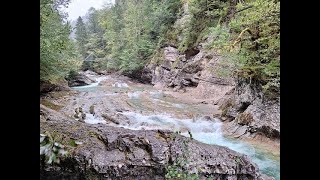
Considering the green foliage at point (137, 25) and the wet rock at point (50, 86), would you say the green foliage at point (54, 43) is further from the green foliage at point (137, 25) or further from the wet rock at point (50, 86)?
the green foliage at point (137, 25)

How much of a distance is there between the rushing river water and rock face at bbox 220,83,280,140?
264 millimetres

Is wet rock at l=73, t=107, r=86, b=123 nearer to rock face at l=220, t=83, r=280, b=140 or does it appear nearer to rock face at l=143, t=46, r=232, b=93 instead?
rock face at l=220, t=83, r=280, b=140

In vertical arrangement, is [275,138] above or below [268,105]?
below

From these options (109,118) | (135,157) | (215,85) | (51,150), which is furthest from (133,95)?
(51,150)

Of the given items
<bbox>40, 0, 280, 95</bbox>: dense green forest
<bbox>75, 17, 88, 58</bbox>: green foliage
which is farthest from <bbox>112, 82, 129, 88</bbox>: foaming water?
<bbox>75, 17, 88, 58</bbox>: green foliage

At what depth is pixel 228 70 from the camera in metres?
5.79

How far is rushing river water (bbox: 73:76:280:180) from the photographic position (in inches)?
165

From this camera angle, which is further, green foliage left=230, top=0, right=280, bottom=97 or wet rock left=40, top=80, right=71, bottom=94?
wet rock left=40, top=80, right=71, bottom=94

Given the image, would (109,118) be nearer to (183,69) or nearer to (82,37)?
(183,69)

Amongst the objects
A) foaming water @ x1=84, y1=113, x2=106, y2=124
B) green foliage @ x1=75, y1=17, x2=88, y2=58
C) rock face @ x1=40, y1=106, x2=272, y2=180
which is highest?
green foliage @ x1=75, y1=17, x2=88, y2=58
